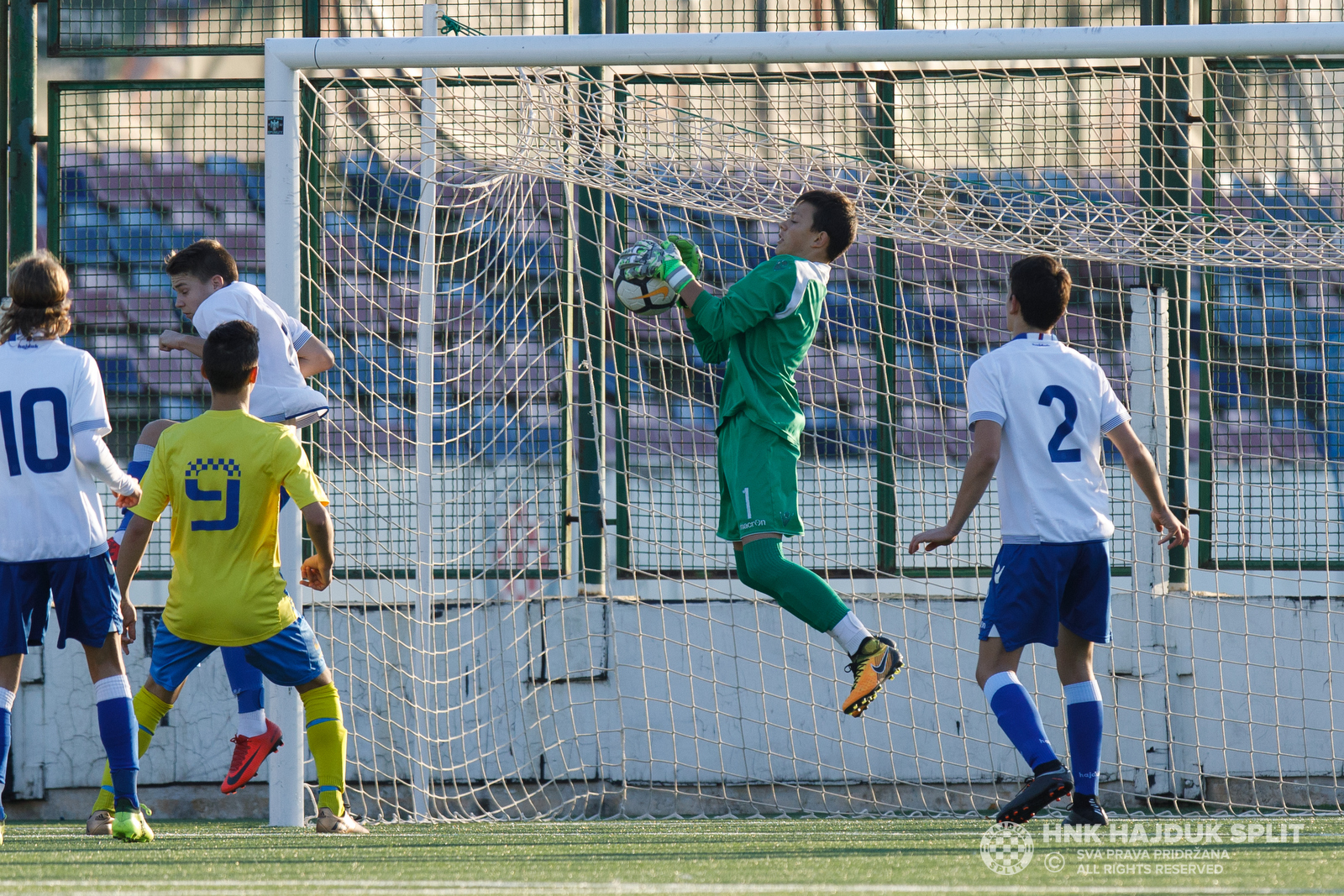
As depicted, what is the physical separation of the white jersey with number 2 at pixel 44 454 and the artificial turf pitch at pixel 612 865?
764 millimetres

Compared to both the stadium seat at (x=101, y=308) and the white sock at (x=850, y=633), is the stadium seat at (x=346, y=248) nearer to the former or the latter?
the stadium seat at (x=101, y=308)

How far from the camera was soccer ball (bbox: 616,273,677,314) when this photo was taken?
3.82 meters

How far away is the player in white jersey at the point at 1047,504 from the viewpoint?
3.67 metres

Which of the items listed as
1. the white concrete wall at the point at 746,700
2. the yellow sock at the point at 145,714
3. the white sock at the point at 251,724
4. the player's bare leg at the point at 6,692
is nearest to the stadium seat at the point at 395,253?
the white concrete wall at the point at 746,700

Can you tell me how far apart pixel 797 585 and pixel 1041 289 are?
3.57 ft

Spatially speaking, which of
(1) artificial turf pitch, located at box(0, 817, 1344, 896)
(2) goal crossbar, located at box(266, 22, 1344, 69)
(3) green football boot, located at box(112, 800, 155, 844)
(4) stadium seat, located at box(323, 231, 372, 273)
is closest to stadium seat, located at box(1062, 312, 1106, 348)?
(2) goal crossbar, located at box(266, 22, 1344, 69)

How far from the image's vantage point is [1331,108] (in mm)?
6121

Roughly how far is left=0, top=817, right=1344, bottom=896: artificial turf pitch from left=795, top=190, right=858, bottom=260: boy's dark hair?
69.2 inches

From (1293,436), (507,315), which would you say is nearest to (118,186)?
(507,315)

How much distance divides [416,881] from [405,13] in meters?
4.84

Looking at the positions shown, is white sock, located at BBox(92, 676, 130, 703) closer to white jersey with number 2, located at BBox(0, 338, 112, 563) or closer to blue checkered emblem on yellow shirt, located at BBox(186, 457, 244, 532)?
white jersey with number 2, located at BBox(0, 338, 112, 563)

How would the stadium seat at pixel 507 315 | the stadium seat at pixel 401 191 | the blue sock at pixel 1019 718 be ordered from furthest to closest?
the stadium seat at pixel 401 191
the stadium seat at pixel 507 315
the blue sock at pixel 1019 718

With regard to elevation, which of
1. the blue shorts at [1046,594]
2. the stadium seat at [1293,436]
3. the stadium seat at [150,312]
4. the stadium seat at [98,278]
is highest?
the stadium seat at [98,278]

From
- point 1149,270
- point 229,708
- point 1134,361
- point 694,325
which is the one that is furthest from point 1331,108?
point 229,708
